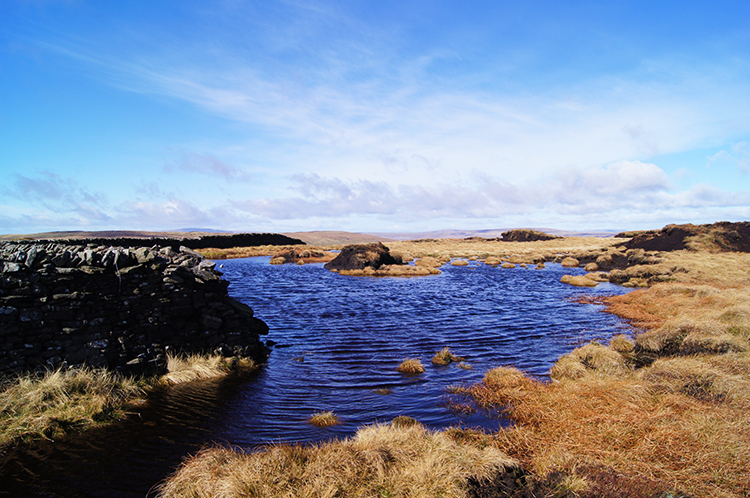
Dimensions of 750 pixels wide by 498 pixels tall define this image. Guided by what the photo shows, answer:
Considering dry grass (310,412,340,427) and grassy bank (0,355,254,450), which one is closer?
grassy bank (0,355,254,450)

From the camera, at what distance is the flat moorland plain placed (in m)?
5.90

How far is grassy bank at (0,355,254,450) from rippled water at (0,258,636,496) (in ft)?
1.94

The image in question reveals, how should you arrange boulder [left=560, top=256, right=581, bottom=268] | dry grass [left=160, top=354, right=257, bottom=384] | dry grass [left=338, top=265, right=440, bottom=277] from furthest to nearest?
boulder [left=560, top=256, right=581, bottom=268] → dry grass [left=338, top=265, right=440, bottom=277] → dry grass [left=160, top=354, right=257, bottom=384]

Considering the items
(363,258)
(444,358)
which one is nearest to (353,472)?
(444,358)

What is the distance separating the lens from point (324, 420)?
9055 millimetres

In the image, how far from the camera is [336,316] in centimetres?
2233

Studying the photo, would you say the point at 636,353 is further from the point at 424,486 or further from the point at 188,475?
the point at 188,475

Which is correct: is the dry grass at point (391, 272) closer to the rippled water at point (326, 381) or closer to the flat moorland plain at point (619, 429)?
the rippled water at point (326, 381)

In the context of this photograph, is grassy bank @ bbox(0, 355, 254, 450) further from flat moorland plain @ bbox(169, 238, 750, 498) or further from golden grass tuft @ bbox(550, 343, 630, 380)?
golden grass tuft @ bbox(550, 343, 630, 380)

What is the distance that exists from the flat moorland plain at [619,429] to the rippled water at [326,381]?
122cm

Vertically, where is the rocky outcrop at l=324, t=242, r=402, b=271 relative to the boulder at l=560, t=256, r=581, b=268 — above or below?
above

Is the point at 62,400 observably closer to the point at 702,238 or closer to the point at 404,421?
the point at 404,421

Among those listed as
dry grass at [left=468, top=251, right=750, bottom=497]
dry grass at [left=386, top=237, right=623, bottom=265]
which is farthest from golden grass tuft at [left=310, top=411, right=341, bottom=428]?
dry grass at [left=386, top=237, right=623, bottom=265]

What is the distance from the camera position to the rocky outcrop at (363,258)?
47.9 meters
